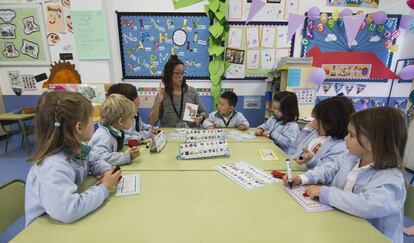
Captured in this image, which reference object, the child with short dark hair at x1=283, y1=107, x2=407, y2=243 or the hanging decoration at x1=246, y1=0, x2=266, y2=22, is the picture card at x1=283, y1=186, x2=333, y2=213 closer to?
the child with short dark hair at x1=283, y1=107, x2=407, y2=243

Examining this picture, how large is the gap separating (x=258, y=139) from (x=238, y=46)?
2013mm

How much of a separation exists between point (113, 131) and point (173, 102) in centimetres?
106

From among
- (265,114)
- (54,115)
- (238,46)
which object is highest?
(238,46)

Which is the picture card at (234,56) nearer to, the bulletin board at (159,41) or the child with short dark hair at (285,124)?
the bulletin board at (159,41)

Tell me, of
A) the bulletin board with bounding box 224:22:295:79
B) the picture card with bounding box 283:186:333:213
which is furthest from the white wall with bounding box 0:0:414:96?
the picture card with bounding box 283:186:333:213

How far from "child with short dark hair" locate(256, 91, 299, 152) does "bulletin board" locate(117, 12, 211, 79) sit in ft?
5.84

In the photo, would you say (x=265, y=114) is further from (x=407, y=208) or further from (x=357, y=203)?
(x=357, y=203)

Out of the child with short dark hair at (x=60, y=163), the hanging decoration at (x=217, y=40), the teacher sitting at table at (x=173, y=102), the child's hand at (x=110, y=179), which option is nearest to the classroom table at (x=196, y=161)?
the child's hand at (x=110, y=179)

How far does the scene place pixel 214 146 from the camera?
1531 millimetres

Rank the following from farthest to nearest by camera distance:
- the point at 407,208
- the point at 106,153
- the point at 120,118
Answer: the point at 120,118 → the point at 106,153 → the point at 407,208

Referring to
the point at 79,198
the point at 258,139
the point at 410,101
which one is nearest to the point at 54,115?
the point at 79,198

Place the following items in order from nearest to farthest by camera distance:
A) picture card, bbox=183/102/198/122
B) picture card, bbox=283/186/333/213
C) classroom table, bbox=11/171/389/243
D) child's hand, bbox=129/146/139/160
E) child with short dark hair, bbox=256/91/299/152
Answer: classroom table, bbox=11/171/389/243 < picture card, bbox=283/186/333/213 < child's hand, bbox=129/146/139/160 < child with short dark hair, bbox=256/91/299/152 < picture card, bbox=183/102/198/122

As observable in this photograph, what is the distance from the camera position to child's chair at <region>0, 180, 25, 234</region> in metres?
1.04

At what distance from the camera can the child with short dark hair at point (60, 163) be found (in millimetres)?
839
